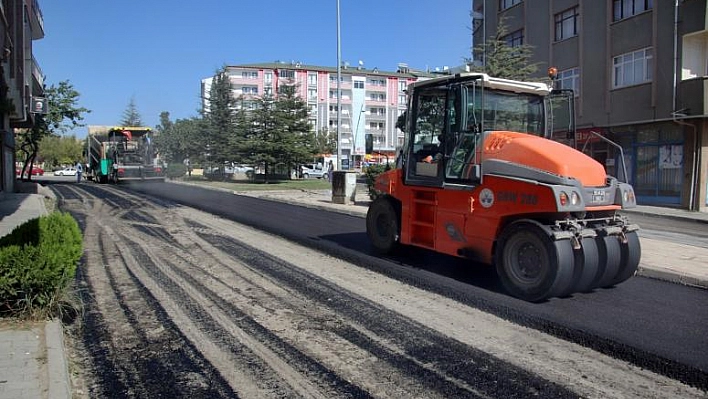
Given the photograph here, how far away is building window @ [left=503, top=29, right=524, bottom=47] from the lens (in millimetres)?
30402

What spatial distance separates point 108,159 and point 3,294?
31983 mm

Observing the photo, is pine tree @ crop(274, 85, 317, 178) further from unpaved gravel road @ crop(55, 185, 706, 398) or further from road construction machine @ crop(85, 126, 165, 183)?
unpaved gravel road @ crop(55, 185, 706, 398)

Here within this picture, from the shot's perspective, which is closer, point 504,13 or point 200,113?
point 504,13

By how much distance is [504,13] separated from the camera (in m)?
31.5

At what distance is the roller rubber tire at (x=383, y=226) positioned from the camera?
902 cm

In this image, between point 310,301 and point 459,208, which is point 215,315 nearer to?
point 310,301

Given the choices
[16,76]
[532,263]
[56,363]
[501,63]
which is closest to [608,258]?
[532,263]

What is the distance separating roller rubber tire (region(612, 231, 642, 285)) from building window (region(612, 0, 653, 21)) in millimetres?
19239

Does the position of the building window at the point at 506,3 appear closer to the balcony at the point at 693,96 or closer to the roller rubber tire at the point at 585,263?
the balcony at the point at 693,96

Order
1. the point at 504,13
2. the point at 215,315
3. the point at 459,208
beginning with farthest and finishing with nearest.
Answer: the point at 504,13, the point at 459,208, the point at 215,315

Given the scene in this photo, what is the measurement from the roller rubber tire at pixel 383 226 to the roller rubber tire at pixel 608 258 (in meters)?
3.21

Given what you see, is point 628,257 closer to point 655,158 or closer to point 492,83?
point 492,83

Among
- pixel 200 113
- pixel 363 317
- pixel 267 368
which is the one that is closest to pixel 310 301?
pixel 363 317

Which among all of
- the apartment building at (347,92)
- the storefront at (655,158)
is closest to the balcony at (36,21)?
the storefront at (655,158)
